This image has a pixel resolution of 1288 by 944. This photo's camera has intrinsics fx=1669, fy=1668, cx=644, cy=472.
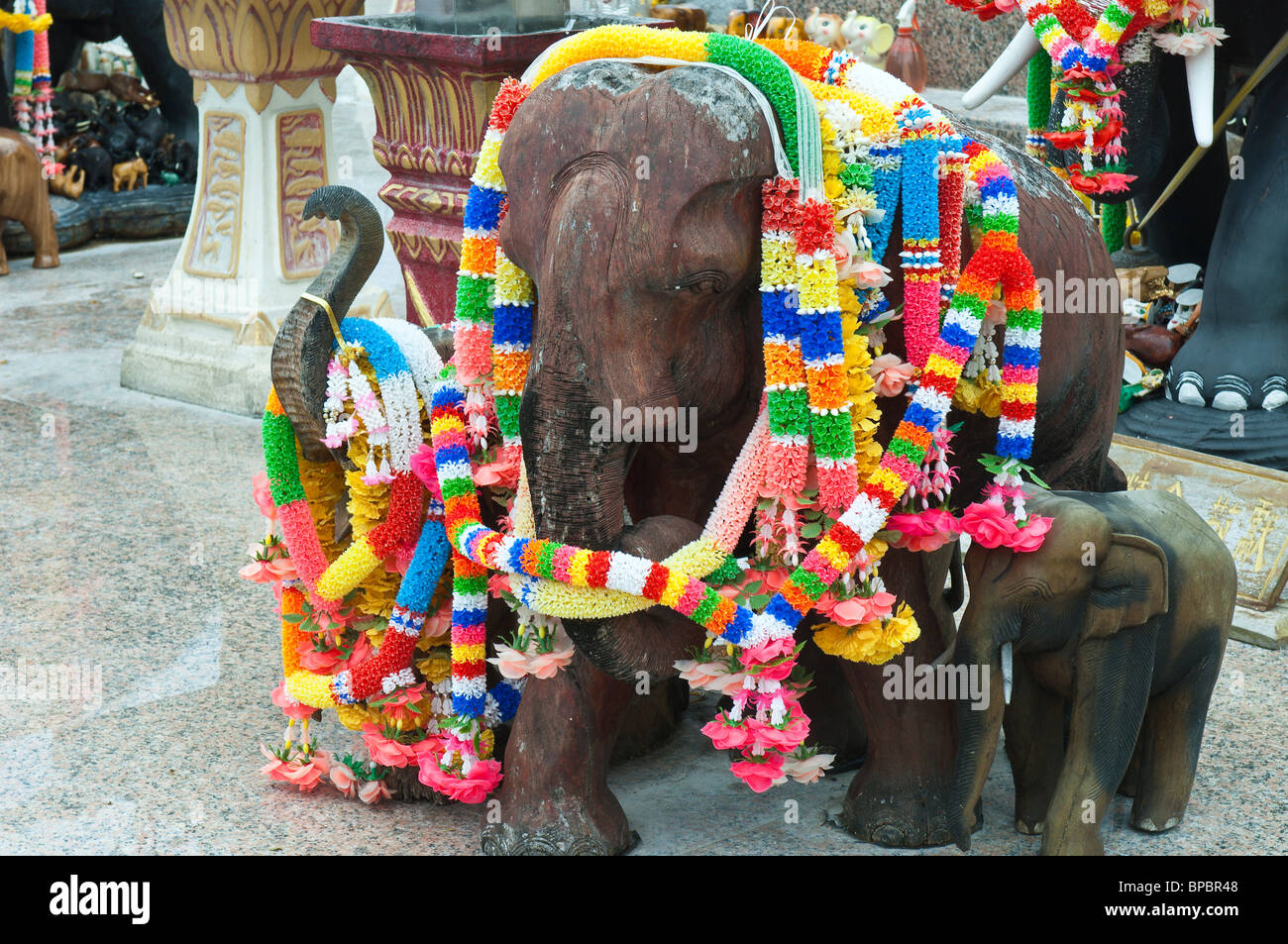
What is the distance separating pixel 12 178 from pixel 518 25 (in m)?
3.82

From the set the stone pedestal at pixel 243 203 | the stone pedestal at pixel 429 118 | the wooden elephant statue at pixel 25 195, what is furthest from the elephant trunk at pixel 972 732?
the wooden elephant statue at pixel 25 195

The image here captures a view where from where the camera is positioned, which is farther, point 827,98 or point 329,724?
point 329,724

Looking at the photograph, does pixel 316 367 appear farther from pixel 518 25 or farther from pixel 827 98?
pixel 518 25

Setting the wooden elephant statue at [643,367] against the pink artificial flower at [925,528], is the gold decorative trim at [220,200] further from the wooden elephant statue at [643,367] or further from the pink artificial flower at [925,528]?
the pink artificial flower at [925,528]

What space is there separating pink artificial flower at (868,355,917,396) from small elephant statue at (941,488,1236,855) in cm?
33

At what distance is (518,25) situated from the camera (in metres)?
4.76

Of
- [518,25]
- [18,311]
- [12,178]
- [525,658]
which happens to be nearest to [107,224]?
[12,178]

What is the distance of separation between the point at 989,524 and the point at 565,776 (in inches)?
33.8

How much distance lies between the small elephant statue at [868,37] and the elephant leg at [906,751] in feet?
20.3

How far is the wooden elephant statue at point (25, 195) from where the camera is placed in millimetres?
7602

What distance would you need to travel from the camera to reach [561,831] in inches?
115

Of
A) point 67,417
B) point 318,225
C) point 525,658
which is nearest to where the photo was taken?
point 525,658

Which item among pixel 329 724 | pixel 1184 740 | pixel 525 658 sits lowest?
pixel 329 724

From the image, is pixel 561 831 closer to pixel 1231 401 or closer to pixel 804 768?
pixel 804 768
